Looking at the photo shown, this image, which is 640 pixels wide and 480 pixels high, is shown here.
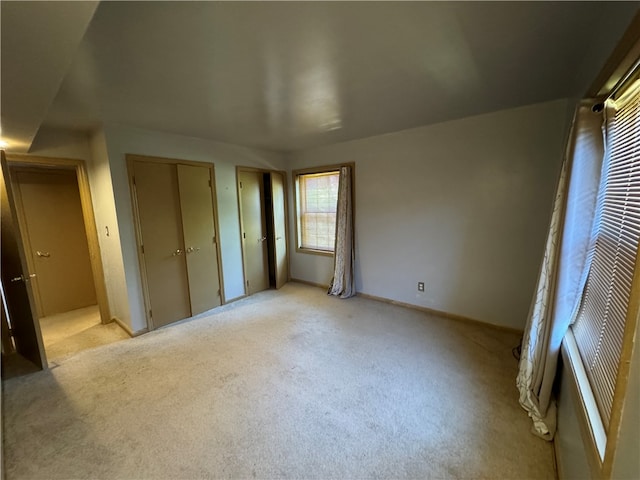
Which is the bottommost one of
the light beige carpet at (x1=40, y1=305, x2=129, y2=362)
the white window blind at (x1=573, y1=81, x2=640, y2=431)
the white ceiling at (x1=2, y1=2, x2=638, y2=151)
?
the light beige carpet at (x1=40, y1=305, x2=129, y2=362)

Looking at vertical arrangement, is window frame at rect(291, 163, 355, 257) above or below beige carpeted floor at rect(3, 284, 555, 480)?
above

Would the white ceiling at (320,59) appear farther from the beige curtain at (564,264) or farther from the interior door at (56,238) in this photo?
the interior door at (56,238)

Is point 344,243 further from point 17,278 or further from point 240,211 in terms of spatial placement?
point 17,278

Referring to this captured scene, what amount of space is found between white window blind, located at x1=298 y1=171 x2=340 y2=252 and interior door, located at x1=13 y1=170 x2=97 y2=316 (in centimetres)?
329

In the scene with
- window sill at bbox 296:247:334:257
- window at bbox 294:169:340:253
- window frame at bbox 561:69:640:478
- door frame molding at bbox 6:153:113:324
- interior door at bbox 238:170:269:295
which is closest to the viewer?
window frame at bbox 561:69:640:478

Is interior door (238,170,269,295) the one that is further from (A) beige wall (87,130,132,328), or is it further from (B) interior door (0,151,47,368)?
(B) interior door (0,151,47,368)

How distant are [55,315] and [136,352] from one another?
6.98 ft

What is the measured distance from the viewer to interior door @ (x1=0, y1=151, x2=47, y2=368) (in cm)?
228

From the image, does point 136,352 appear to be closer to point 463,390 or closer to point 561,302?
point 463,390

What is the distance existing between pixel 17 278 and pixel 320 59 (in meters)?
3.18

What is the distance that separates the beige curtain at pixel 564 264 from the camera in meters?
1.43

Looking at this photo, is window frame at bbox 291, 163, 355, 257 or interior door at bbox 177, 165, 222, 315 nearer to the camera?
interior door at bbox 177, 165, 222, 315

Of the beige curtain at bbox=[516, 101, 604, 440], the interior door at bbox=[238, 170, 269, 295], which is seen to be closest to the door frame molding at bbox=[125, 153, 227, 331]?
the interior door at bbox=[238, 170, 269, 295]

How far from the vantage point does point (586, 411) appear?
3.60 ft
